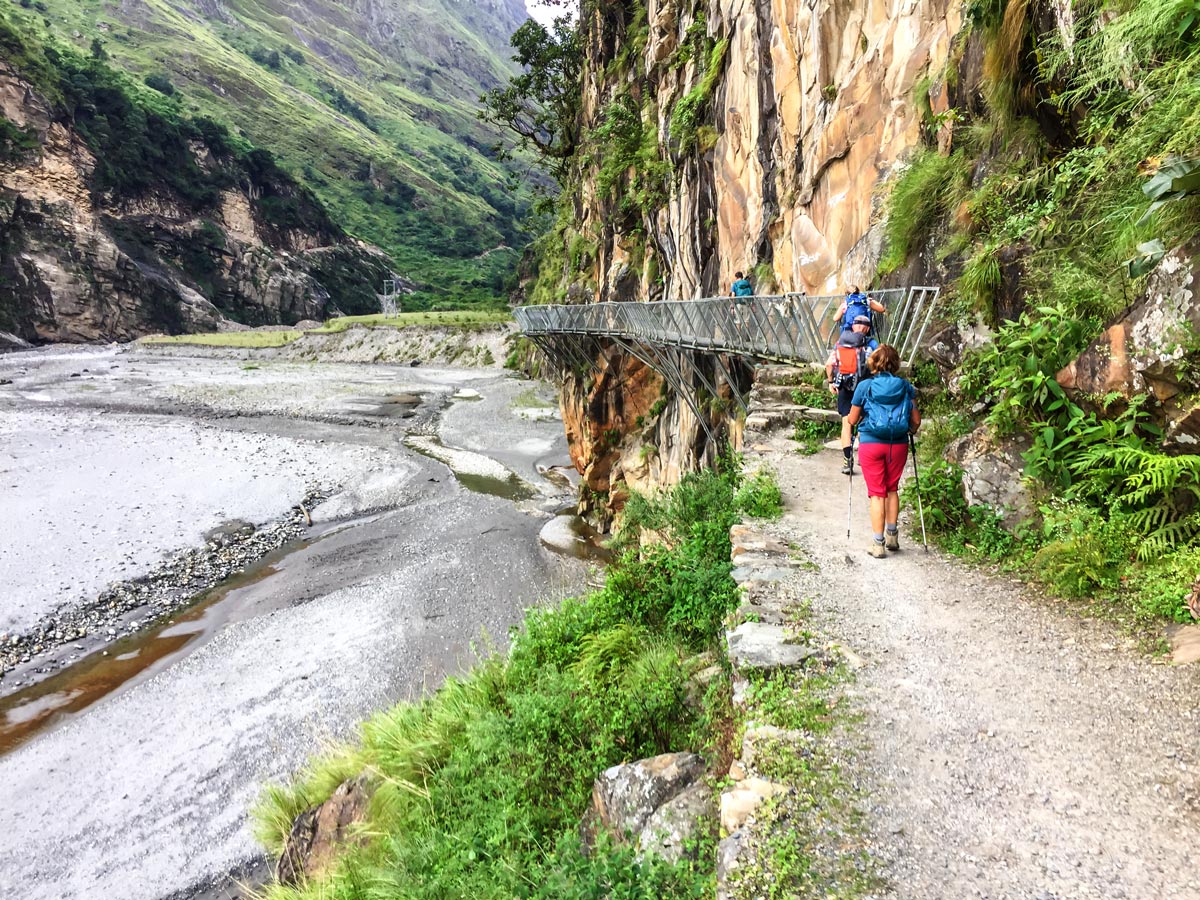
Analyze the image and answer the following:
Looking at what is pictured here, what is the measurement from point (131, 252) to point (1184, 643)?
Result: 102 meters

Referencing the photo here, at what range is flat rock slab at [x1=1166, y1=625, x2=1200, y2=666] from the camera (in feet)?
10.3

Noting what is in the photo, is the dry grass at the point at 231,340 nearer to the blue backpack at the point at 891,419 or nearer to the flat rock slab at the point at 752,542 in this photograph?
the flat rock slab at the point at 752,542

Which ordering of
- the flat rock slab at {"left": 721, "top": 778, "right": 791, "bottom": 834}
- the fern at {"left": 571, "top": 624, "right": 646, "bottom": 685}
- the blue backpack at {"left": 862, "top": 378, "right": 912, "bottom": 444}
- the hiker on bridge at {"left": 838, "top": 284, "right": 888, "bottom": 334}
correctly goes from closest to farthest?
the flat rock slab at {"left": 721, "top": 778, "right": 791, "bottom": 834}, the blue backpack at {"left": 862, "top": 378, "right": 912, "bottom": 444}, the fern at {"left": 571, "top": 624, "right": 646, "bottom": 685}, the hiker on bridge at {"left": 838, "top": 284, "right": 888, "bottom": 334}

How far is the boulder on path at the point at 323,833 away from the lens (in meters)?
→ 6.30

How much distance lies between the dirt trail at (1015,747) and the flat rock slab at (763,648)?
13.7 inches

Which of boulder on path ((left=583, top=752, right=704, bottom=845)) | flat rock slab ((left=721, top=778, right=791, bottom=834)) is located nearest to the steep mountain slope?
boulder on path ((left=583, top=752, right=704, bottom=845))

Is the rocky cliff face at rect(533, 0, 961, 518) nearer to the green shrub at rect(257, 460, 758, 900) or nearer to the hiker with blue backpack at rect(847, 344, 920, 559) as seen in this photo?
the hiker with blue backpack at rect(847, 344, 920, 559)

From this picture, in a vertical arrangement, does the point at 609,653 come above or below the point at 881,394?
below

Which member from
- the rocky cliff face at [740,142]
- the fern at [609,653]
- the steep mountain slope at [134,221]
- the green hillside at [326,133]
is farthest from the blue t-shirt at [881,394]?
the green hillside at [326,133]

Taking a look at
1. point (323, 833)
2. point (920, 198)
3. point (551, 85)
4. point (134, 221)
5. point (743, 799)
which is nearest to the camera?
point (743, 799)

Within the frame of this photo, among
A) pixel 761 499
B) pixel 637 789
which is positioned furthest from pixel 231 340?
pixel 637 789

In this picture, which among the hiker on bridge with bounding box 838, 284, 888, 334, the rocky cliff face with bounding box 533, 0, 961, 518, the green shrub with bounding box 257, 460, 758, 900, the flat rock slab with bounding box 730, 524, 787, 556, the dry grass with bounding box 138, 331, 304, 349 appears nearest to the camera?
the green shrub with bounding box 257, 460, 758, 900

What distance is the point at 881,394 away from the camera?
4.76 m

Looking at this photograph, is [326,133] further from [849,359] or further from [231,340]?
[849,359]
